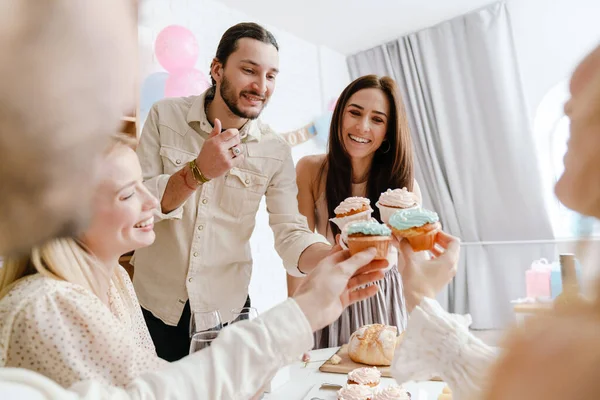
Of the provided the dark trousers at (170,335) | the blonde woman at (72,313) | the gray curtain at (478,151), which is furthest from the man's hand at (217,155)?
the gray curtain at (478,151)

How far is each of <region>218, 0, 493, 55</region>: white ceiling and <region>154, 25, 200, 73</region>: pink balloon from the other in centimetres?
130

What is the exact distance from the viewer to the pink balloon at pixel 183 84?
335cm

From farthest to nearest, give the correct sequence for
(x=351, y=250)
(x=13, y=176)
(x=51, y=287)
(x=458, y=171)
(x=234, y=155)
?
(x=458, y=171), (x=234, y=155), (x=351, y=250), (x=51, y=287), (x=13, y=176)

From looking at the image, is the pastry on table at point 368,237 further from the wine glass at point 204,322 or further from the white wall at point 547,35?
the white wall at point 547,35

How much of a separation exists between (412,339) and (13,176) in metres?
1.01

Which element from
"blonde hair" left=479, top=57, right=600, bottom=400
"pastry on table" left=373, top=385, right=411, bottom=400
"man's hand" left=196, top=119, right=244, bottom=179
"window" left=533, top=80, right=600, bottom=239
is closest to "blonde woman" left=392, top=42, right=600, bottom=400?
"blonde hair" left=479, top=57, right=600, bottom=400

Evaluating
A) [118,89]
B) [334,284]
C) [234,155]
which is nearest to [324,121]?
[234,155]

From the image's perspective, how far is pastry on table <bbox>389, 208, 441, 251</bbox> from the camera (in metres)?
1.59

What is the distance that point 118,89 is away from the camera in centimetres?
40

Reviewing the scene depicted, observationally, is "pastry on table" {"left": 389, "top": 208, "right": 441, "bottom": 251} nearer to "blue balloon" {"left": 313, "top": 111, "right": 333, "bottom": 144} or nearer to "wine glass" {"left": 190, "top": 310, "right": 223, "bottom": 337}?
"wine glass" {"left": 190, "top": 310, "right": 223, "bottom": 337}

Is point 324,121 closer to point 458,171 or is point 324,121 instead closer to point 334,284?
point 458,171

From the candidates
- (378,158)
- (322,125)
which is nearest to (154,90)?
(378,158)

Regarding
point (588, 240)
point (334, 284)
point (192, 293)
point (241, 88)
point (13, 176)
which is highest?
point (241, 88)

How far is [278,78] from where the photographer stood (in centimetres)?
502
